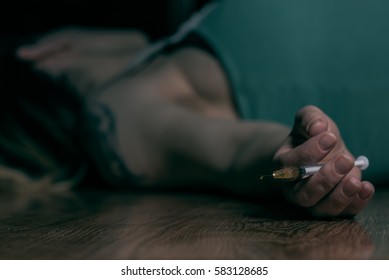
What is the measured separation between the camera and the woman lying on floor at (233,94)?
36.5 inches

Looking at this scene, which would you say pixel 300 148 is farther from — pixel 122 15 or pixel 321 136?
pixel 122 15

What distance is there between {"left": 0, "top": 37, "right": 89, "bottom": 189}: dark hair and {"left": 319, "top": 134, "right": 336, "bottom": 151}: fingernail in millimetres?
623

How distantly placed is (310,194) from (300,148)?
5cm

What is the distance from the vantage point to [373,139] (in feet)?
3.15

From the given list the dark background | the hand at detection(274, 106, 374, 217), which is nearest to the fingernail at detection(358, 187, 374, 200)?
the hand at detection(274, 106, 374, 217)

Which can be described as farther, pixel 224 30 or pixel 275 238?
pixel 224 30

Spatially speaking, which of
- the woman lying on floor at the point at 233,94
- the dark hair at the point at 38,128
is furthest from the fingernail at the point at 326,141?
the dark hair at the point at 38,128

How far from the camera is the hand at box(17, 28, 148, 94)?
3.99 ft

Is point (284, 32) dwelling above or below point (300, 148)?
above

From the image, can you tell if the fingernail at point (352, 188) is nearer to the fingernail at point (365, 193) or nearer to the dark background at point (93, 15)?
the fingernail at point (365, 193)

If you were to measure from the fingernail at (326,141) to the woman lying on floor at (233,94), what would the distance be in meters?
0.21

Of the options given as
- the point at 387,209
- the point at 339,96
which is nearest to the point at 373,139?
the point at 339,96

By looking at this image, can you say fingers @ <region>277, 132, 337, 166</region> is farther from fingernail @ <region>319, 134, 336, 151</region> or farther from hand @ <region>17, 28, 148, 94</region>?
hand @ <region>17, 28, 148, 94</region>

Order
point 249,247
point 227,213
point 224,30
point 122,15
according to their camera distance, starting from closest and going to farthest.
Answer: point 249,247 < point 227,213 < point 224,30 < point 122,15
